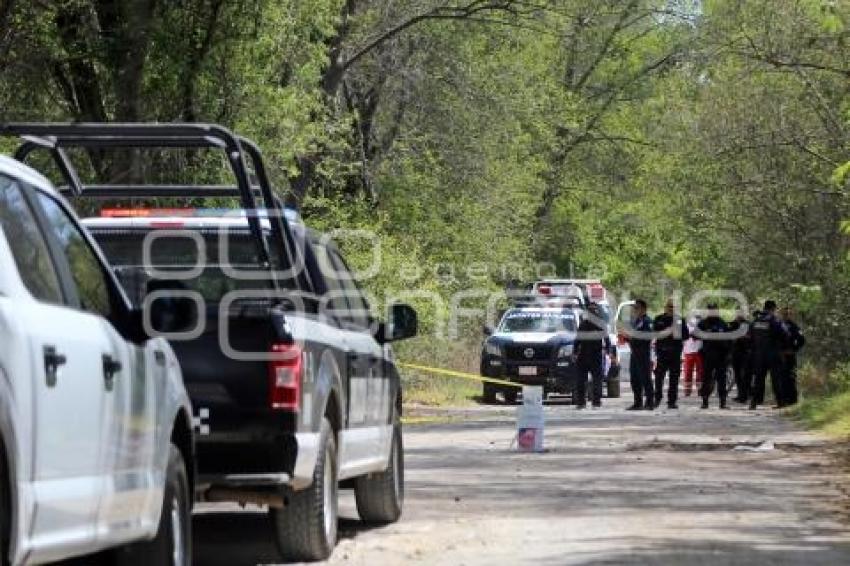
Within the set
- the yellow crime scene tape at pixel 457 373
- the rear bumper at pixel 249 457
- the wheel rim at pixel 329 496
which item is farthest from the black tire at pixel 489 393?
the rear bumper at pixel 249 457

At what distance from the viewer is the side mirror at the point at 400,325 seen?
45.7ft

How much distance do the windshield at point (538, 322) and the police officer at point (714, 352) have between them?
16.8 ft

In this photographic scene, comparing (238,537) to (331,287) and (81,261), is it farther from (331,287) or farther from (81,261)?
(81,261)

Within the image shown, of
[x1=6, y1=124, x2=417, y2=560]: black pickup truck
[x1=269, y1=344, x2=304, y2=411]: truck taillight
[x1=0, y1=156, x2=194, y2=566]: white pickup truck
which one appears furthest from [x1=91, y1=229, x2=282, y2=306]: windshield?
[x1=0, y1=156, x2=194, y2=566]: white pickup truck

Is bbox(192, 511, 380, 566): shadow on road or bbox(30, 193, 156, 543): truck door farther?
bbox(192, 511, 380, 566): shadow on road

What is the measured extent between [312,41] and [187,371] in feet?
61.6

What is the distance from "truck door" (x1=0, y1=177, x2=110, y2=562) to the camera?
668cm

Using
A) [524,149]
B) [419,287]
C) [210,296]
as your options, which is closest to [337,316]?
[210,296]

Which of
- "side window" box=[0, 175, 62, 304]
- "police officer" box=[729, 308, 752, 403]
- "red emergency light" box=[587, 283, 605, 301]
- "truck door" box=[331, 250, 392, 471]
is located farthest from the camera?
"red emergency light" box=[587, 283, 605, 301]

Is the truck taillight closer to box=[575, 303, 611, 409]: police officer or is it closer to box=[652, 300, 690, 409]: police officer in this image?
box=[652, 300, 690, 409]: police officer

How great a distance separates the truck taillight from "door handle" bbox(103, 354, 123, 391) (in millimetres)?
2823

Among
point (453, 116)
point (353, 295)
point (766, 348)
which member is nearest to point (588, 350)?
point (766, 348)

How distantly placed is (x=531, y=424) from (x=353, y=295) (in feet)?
28.0

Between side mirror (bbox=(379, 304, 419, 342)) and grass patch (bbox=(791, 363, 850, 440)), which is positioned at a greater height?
side mirror (bbox=(379, 304, 419, 342))
